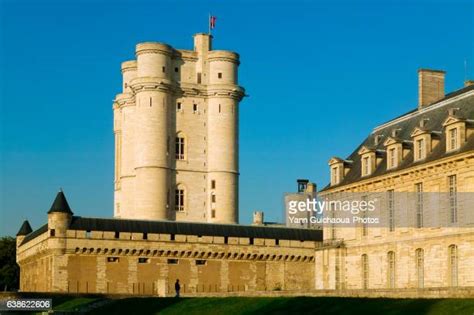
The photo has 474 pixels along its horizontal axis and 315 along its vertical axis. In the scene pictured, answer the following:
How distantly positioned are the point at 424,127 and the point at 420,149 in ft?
7.54

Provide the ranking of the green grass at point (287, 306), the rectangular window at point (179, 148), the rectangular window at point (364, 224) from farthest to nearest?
the rectangular window at point (179, 148), the rectangular window at point (364, 224), the green grass at point (287, 306)

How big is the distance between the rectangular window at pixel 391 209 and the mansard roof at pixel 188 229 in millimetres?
18621

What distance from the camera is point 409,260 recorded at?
4419cm

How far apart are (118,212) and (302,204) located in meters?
16.6

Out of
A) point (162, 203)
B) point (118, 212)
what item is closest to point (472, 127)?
point (162, 203)

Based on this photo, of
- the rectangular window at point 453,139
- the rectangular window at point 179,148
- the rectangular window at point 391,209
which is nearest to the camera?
the rectangular window at point 453,139

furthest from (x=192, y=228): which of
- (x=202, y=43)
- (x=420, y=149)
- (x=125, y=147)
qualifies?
(x=202, y=43)

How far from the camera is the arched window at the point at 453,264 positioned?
40281mm

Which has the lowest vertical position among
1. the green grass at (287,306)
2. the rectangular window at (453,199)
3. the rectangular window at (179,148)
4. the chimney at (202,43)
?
the green grass at (287,306)

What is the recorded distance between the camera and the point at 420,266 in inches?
1702

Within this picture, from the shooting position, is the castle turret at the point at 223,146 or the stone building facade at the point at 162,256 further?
the castle turret at the point at 223,146

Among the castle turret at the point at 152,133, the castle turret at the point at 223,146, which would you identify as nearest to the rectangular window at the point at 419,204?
the castle turret at the point at 152,133

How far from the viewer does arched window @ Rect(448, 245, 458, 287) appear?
40281 mm

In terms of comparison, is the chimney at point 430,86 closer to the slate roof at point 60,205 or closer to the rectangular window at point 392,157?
the rectangular window at point 392,157
